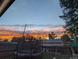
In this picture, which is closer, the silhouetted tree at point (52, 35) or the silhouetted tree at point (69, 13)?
the silhouetted tree at point (69, 13)

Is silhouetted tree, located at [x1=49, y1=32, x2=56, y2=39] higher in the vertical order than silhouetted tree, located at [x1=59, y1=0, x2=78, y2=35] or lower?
lower

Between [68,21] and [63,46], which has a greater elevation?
[68,21]

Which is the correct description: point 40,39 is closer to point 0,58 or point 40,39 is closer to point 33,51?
point 33,51

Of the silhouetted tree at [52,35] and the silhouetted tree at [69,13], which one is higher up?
the silhouetted tree at [69,13]

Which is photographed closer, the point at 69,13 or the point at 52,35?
the point at 69,13

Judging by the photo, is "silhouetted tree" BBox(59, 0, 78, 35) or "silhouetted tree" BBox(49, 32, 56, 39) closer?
"silhouetted tree" BBox(59, 0, 78, 35)

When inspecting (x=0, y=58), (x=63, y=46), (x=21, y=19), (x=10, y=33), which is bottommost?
(x=0, y=58)

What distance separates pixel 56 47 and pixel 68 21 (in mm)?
428

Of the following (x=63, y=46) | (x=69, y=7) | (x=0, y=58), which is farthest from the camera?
(x=0, y=58)

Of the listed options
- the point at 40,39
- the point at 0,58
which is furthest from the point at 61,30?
the point at 0,58

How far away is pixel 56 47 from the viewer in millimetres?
2861

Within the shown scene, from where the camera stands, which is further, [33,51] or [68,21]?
[33,51]

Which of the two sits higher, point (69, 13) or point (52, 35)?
point (69, 13)

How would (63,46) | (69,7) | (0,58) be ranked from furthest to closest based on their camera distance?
(0,58), (63,46), (69,7)
